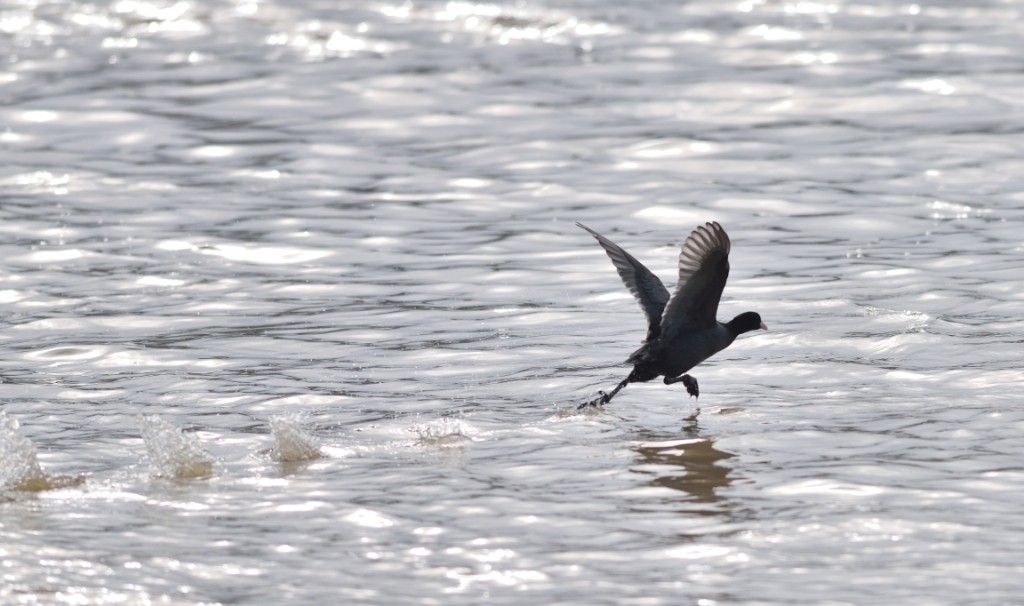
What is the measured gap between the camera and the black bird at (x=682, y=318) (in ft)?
28.5

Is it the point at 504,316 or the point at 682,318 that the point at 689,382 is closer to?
the point at 682,318

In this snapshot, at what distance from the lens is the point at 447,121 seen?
62.4 feet

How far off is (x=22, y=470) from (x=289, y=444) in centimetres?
127

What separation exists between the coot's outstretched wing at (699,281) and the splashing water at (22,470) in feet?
10.2

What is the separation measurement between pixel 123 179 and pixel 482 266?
486cm

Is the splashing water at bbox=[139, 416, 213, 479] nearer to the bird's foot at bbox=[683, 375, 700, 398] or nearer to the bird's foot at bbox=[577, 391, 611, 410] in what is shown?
the bird's foot at bbox=[577, 391, 611, 410]

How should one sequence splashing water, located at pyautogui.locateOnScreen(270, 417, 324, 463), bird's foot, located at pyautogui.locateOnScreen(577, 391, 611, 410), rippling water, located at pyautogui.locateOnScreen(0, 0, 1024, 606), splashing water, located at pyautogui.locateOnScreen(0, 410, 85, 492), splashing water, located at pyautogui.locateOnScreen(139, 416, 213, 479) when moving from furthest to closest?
bird's foot, located at pyautogui.locateOnScreen(577, 391, 611, 410), splashing water, located at pyautogui.locateOnScreen(270, 417, 324, 463), splashing water, located at pyautogui.locateOnScreen(139, 416, 213, 479), splashing water, located at pyautogui.locateOnScreen(0, 410, 85, 492), rippling water, located at pyautogui.locateOnScreen(0, 0, 1024, 606)

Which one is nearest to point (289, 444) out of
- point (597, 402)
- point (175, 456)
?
point (175, 456)

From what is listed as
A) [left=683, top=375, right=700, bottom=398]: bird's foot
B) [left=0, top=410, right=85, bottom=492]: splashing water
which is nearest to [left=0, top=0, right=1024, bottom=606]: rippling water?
[left=0, top=410, right=85, bottom=492]: splashing water

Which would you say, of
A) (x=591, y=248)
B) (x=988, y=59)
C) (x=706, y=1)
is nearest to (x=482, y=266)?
(x=591, y=248)

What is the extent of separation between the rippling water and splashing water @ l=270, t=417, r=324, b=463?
2cm

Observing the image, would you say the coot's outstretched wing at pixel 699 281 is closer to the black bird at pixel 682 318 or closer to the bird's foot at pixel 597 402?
the black bird at pixel 682 318

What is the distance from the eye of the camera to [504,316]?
11.7m

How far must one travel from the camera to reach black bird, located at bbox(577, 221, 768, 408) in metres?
8.70
